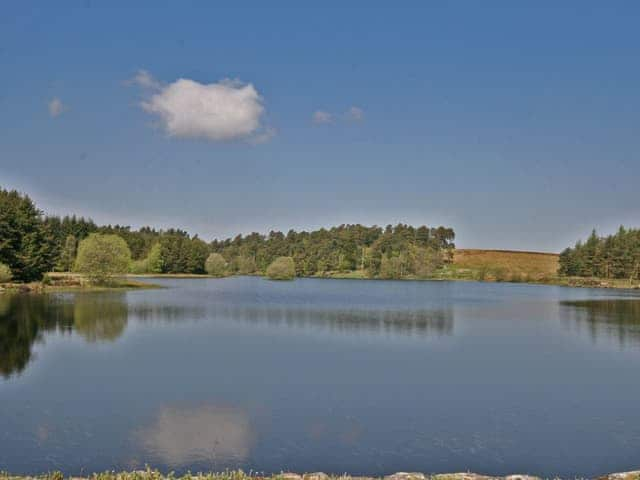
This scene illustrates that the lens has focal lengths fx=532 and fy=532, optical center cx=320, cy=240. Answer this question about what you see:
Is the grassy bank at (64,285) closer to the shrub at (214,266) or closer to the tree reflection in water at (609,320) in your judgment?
the shrub at (214,266)

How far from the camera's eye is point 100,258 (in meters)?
102

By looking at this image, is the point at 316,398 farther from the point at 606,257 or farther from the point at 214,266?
the point at 214,266

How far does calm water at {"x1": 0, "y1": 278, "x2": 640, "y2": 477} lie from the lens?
16.4m

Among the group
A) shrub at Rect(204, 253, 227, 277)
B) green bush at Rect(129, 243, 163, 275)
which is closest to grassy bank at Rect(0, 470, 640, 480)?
green bush at Rect(129, 243, 163, 275)

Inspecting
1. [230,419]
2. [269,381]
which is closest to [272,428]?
[230,419]

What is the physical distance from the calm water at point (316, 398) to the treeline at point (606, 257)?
401ft

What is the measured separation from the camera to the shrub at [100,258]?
330 feet

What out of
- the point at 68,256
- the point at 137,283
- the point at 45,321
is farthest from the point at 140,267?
the point at 45,321

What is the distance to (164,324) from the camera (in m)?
48.1

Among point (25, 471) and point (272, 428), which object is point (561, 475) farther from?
point (25, 471)

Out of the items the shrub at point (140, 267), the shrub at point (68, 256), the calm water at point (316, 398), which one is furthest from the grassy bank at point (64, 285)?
the shrub at point (140, 267)

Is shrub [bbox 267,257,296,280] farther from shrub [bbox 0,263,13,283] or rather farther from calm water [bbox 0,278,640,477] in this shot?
calm water [bbox 0,278,640,477]

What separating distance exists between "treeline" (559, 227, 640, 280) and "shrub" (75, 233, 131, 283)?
436 ft

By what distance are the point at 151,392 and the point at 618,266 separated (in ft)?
534
